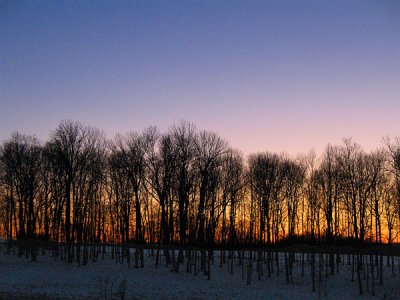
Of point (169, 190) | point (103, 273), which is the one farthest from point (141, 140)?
point (103, 273)

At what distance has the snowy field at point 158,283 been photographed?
41.7 metres

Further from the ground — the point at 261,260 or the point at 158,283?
the point at 261,260

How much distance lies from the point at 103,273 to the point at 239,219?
1269 inches

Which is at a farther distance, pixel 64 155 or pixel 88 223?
pixel 88 223

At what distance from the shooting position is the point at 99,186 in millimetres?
71125

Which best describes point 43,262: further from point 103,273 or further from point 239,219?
point 239,219

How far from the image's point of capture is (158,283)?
4631 centimetres

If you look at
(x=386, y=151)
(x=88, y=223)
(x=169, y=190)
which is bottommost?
(x=88, y=223)

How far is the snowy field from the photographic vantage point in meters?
41.7

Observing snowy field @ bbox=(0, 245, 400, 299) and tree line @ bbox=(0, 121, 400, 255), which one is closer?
snowy field @ bbox=(0, 245, 400, 299)

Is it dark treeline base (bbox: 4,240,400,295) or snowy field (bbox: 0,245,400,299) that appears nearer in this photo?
snowy field (bbox: 0,245,400,299)

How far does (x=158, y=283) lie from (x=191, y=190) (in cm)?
1676

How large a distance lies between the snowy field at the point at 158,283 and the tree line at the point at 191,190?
5642 millimetres

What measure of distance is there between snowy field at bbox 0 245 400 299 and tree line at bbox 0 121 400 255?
564 centimetres
